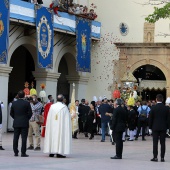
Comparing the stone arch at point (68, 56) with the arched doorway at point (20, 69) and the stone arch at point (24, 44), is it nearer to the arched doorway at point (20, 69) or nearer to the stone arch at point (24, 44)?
the stone arch at point (24, 44)

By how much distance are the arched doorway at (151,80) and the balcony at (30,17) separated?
5686mm

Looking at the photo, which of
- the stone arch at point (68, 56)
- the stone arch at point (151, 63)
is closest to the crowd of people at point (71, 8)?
the stone arch at point (68, 56)

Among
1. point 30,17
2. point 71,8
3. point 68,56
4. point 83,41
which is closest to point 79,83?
point 68,56

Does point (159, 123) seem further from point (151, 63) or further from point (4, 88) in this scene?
point (151, 63)

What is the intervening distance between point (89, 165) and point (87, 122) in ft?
43.7

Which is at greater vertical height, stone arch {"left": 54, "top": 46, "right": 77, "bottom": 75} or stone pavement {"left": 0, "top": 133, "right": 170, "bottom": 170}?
stone arch {"left": 54, "top": 46, "right": 77, "bottom": 75}

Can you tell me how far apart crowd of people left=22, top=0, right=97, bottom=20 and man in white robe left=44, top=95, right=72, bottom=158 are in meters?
14.5

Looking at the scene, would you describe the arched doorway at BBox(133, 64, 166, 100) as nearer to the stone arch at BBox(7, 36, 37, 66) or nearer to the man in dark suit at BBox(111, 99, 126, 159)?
the stone arch at BBox(7, 36, 37, 66)

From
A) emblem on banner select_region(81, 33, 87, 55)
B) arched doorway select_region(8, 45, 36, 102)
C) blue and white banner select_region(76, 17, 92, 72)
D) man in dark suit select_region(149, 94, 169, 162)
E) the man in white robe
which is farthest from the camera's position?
arched doorway select_region(8, 45, 36, 102)

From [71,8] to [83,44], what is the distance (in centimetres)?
197

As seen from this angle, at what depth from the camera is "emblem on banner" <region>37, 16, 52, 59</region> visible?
3134 cm

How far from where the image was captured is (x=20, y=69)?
→ 38.0 meters

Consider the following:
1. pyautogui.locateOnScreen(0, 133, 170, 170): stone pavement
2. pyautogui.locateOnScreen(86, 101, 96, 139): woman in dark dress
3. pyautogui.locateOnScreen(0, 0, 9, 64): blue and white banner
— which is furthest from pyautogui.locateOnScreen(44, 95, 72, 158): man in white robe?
pyautogui.locateOnScreen(0, 0, 9, 64): blue and white banner

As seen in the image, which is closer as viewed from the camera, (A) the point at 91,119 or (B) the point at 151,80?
(A) the point at 91,119
